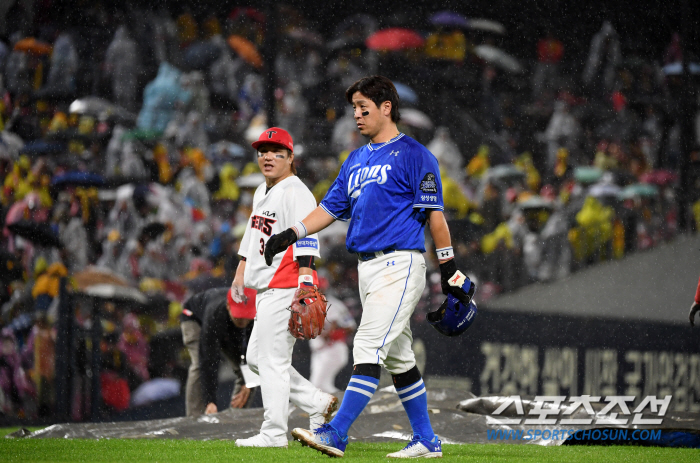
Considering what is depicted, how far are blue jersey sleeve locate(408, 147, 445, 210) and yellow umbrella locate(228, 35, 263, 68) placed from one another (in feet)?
27.3

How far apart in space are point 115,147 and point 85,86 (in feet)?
3.92

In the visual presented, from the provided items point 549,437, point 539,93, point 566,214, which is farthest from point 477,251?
point 549,437

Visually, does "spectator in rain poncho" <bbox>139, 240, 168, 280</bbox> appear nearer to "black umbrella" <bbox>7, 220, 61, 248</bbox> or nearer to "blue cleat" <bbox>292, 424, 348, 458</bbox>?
"black umbrella" <bbox>7, 220, 61, 248</bbox>

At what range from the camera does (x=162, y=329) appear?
8.32 metres

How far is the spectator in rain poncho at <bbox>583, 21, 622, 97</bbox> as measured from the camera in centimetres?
1193

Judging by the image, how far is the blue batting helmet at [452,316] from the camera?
3564 mm

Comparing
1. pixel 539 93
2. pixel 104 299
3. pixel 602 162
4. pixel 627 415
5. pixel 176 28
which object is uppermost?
pixel 176 28

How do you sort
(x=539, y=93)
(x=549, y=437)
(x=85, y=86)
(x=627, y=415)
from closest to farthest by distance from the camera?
(x=549, y=437) < (x=627, y=415) < (x=85, y=86) < (x=539, y=93)

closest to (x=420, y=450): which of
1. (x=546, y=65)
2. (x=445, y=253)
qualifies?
(x=445, y=253)

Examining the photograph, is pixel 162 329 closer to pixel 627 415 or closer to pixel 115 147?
pixel 115 147

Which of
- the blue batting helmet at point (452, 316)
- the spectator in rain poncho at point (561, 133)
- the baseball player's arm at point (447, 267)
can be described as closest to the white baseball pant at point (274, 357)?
the blue batting helmet at point (452, 316)

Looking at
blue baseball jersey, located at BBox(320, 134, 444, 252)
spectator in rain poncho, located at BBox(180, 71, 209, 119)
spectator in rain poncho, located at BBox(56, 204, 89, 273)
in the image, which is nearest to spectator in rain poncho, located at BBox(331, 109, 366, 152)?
spectator in rain poncho, located at BBox(180, 71, 209, 119)

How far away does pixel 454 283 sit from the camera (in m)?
3.46

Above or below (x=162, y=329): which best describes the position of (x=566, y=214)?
above
